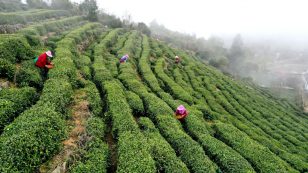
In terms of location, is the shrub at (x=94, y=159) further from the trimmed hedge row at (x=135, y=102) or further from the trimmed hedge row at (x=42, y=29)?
the trimmed hedge row at (x=42, y=29)

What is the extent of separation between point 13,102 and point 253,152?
12777mm

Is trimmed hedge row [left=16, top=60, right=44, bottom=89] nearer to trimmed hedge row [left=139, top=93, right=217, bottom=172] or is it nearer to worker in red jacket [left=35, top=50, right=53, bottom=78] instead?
worker in red jacket [left=35, top=50, right=53, bottom=78]

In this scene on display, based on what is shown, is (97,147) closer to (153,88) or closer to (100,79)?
(100,79)

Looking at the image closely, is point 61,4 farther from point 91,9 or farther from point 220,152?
point 220,152

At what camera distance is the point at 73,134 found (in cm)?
1018

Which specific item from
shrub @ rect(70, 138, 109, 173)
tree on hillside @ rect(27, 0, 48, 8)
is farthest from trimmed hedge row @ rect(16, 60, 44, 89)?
tree on hillside @ rect(27, 0, 48, 8)

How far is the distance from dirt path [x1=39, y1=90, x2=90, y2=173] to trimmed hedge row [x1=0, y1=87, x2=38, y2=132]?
2.04 meters

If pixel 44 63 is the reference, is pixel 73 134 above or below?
below

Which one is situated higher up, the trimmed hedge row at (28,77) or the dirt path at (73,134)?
the trimmed hedge row at (28,77)

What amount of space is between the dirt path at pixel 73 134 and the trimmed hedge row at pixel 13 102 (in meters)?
2.04

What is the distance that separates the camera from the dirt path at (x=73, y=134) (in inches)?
320

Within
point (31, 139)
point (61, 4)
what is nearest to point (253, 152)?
point (31, 139)

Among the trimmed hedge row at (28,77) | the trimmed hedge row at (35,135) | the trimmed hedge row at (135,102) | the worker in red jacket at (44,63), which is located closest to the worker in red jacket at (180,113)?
the trimmed hedge row at (135,102)

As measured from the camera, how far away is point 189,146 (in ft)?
37.3
